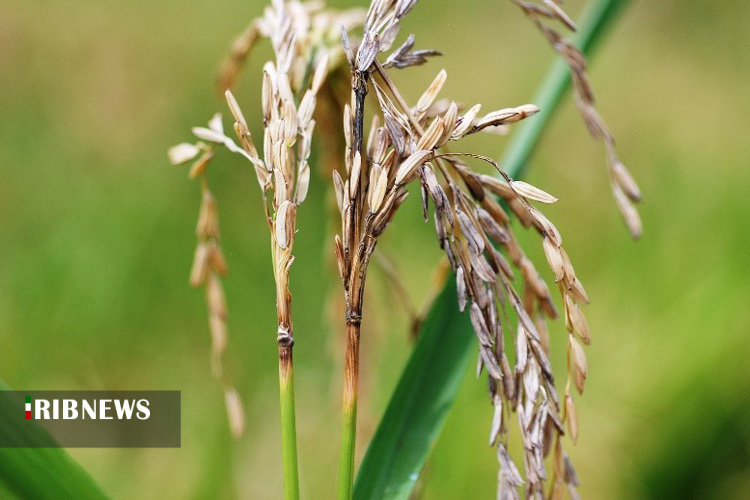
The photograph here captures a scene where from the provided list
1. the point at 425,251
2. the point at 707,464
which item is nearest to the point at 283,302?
the point at 707,464

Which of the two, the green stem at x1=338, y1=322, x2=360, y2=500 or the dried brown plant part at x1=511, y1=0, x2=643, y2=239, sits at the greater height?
the dried brown plant part at x1=511, y1=0, x2=643, y2=239

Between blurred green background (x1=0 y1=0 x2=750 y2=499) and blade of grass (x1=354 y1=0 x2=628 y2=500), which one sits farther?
blurred green background (x1=0 y1=0 x2=750 y2=499)

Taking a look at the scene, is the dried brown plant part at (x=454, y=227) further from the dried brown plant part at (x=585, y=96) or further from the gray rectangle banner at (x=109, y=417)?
the gray rectangle banner at (x=109, y=417)

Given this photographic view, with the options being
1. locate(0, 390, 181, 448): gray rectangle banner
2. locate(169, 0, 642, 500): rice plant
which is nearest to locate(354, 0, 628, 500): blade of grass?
locate(169, 0, 642, 500): rice plant

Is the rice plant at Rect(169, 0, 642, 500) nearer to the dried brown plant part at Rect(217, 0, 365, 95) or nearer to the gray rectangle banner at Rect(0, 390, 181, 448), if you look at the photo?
the dried brown plant part at Rect(217, 0, 365, 95)

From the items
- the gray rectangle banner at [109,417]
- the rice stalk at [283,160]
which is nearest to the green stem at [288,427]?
the rice stalk at [283,160]

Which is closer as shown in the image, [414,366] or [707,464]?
[414,366]

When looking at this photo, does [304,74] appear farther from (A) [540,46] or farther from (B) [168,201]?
(A) [540,46]
